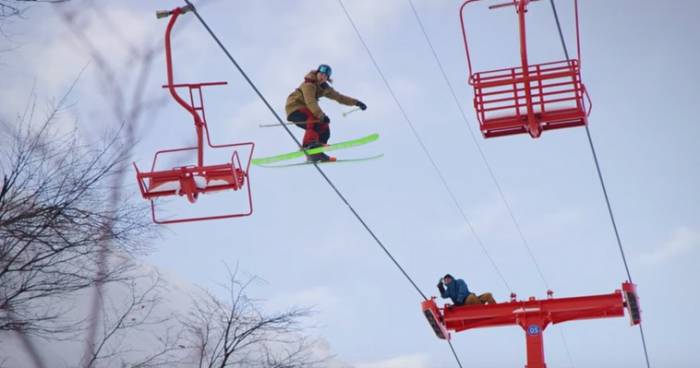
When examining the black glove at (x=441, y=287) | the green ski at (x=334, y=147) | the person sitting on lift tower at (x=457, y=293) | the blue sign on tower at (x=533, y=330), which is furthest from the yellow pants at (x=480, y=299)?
the green ski at (x=334, y=147)

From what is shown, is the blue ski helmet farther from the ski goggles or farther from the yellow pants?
the yellow pants

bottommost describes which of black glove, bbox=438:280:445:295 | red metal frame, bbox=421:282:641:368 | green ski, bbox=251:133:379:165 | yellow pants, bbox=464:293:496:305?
red metal frame, bbox=421:282:641:368

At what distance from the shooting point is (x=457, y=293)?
14.4 metres

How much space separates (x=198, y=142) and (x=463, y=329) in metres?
5.73

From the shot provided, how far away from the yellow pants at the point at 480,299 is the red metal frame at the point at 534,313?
15 cm

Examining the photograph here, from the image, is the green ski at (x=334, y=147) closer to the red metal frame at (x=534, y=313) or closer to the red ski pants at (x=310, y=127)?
the red ski pants at (x=310, y=127)

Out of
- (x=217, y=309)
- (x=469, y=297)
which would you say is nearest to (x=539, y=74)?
(x=469, y=297)

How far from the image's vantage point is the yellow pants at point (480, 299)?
14359 mm

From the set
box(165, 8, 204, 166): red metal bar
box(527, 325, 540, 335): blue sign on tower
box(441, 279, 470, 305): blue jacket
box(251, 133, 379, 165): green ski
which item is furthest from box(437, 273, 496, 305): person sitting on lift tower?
box(165, 8, 204, 166): red metal bar

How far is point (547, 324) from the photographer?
13969mm

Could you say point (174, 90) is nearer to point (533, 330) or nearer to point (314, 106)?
point (314, 106)

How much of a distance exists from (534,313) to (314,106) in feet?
15.1

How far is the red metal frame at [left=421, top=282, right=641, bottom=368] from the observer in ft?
44.9

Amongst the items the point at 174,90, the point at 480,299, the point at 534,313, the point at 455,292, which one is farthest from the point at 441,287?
the point at 174,90
